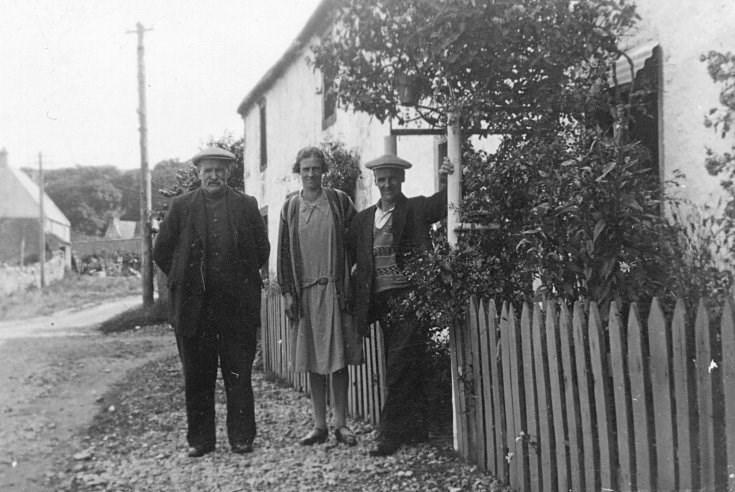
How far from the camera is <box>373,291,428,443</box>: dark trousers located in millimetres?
4266

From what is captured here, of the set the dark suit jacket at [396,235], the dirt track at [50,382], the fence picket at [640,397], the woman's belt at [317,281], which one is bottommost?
the dirt track at [50,382]

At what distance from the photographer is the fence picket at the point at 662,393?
8.31 ft

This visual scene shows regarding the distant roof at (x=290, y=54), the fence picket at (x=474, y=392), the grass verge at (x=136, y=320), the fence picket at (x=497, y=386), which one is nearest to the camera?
the fence picket at (x=497, y=386)

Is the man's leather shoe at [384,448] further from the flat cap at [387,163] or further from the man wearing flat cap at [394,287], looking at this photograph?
the flat cap at [387,163]

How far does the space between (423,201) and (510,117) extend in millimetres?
745

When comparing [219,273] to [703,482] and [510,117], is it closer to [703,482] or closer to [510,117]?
[510,117]

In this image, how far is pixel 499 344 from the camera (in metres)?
3.62

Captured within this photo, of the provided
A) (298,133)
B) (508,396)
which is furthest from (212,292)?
(298,133)

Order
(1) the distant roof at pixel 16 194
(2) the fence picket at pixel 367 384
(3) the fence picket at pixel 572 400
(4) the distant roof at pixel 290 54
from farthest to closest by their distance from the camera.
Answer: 1. (1) the distant roof at pixel 16 194
2. (4) the distant roof at pixel 290 54
3. (2) the fence picket at pixel 367 384
4. (3) the fence picket at pixel 572 400

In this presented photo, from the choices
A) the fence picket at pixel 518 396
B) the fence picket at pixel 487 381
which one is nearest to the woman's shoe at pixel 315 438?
the fence picket at pixel 487 381

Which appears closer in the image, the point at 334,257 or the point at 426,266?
the point at 426,266

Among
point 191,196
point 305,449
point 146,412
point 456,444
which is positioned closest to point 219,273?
point 191,196

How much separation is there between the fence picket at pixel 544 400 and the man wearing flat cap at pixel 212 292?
201cm

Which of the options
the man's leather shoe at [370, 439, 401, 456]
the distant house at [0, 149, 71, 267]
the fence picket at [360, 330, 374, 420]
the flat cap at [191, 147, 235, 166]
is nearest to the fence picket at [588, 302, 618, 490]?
the man's leather shoe at [370, 439, 401, 456]
